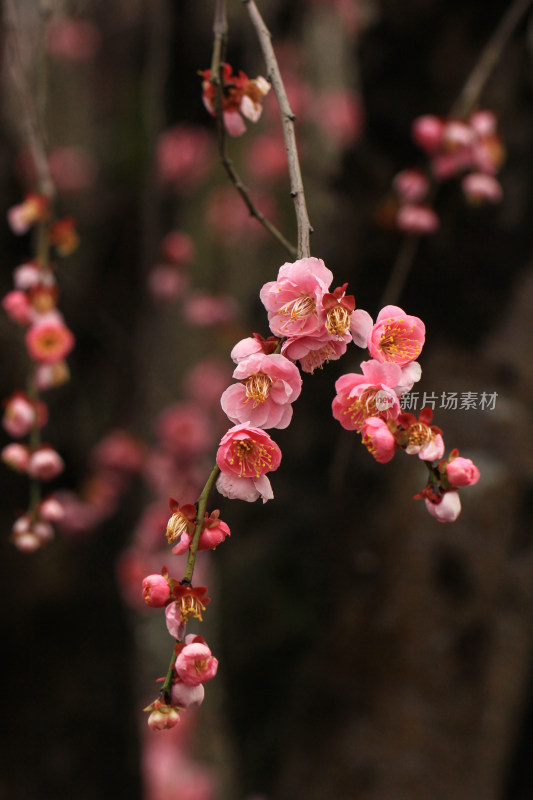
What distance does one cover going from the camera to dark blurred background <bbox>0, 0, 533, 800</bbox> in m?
1.07

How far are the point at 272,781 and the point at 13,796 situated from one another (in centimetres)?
51

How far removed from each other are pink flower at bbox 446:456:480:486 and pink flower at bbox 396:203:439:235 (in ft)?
2.29

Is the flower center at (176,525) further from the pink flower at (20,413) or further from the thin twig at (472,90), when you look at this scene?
the thin twig at (472,90)

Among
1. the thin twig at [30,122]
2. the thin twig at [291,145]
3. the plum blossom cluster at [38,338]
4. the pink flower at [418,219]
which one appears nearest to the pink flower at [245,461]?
the thin twig at [291,145]

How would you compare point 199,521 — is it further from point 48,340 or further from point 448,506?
point 48,340

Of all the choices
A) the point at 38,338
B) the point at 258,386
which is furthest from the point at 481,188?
the point at 258,386

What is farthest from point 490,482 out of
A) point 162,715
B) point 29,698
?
point 29,698

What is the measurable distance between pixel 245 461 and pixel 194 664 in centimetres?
12

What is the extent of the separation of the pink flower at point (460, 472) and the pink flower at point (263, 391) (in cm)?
11

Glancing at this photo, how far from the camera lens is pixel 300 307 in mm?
425

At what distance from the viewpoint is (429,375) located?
1059 mm

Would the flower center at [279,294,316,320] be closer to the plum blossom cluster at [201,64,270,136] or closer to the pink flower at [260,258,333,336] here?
the pink flower at [260,258,333,336]

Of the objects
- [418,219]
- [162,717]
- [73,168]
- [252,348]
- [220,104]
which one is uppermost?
[73,168]

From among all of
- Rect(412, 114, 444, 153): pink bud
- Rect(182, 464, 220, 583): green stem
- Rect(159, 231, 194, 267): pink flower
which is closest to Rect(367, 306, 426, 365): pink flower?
Rect(182, 464, 220, 583): green stem
